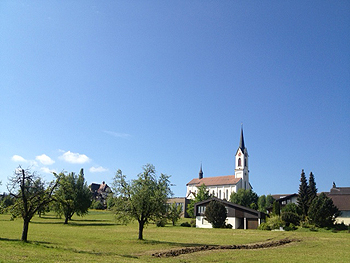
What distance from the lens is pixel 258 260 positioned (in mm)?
21297

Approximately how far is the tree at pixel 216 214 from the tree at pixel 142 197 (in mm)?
31428

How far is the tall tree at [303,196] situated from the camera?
60.0 m

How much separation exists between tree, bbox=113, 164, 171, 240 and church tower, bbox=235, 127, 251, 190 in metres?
111

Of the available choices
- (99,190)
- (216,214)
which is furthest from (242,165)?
(216,214)

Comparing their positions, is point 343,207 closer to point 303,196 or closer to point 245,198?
point 303,196

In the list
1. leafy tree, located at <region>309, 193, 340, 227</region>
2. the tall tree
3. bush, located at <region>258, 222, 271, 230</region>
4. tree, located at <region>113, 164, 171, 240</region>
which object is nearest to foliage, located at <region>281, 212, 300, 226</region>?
the tall tree

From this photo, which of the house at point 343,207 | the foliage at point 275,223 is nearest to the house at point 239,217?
the foliage at point 275,223

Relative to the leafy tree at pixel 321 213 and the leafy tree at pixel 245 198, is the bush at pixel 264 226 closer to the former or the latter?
the leafy tree at pixel 321 213

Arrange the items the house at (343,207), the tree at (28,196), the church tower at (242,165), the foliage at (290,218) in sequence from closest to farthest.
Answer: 1. the tree at (28,196)
2. the foliage at (290,218)
3. the house at (343,207)
4. the church tower at (242,165)

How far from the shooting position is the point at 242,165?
464 ft

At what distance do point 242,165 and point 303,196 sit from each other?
3081 inches

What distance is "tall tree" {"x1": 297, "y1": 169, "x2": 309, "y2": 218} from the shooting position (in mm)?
60041

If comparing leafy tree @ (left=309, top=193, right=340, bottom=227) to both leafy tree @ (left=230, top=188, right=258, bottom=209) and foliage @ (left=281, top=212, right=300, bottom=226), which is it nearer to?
foliage @ (left=281, top=212, right=300, bottom=226)

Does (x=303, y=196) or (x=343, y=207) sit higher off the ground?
(x=303, y=196)
